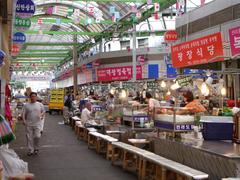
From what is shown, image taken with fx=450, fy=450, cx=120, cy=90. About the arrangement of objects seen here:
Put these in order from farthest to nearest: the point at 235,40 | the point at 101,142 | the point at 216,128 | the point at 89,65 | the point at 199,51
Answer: the point at 89,65
the point at 199,51
the point at 101,142
the point at 235,40
the point at 216,128

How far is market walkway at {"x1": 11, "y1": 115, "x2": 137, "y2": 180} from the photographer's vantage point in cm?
955

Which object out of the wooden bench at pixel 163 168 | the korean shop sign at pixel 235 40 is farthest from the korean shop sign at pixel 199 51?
the wooden bench at pixel 163 168

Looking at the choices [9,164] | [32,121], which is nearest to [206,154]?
[9,164]

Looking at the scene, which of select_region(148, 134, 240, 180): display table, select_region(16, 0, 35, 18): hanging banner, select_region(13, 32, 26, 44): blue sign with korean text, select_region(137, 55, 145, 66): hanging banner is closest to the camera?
select_region(148, 134, 240, 180): display table

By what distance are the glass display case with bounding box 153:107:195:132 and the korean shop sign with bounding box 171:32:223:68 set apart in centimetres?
287

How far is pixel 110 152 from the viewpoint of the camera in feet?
39.3

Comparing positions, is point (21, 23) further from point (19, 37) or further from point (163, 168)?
point (163, 168)

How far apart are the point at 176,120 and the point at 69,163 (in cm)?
339

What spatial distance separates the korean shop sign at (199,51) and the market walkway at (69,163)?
13.5ft

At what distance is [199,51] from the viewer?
1431 centimetres

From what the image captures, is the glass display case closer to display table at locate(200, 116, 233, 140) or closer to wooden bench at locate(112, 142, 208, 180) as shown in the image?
→ display table at locate(200, 116, 233, 140)

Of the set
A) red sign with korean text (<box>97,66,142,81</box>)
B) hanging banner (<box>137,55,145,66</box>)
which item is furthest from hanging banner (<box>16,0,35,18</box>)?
hanging banner (<box>137,55,145,66</box>)

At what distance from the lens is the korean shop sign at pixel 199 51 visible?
13.1 m

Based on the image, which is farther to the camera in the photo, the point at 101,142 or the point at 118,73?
the point at 118,73
